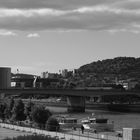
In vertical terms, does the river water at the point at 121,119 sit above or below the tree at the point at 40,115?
below

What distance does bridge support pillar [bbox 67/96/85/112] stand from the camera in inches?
5366

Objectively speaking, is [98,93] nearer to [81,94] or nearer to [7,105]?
[81,94]

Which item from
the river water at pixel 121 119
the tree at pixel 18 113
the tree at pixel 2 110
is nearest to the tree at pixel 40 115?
the tree at pixel 18 113

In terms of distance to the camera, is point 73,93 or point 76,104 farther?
point 76,104

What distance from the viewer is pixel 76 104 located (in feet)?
467

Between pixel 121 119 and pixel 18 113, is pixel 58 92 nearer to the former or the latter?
pixel 121 119

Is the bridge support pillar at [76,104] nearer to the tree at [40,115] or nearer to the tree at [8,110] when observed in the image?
the tree at [8,110]

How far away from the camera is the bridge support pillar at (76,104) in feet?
447

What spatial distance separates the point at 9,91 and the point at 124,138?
8663 centimetres

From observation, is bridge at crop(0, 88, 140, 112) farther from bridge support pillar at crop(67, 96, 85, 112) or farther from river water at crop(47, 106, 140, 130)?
river water at crop(47, 106, 140, 130)

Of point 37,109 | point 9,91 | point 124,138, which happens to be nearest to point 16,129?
point 37,109

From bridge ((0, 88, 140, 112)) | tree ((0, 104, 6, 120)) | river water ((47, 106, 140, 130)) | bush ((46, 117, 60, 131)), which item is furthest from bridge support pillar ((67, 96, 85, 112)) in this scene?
bush ((46, 117, 60, 131))

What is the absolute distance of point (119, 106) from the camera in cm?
14988

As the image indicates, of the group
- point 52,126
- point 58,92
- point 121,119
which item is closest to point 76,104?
point 58,92
